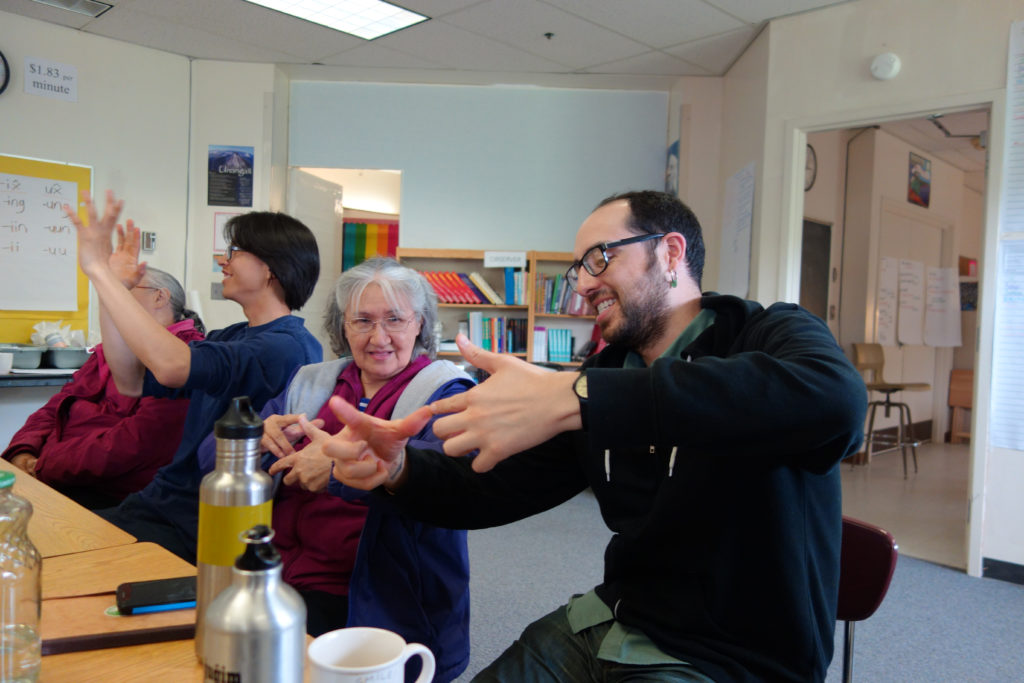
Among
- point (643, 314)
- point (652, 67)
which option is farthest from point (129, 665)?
point (652, 67)

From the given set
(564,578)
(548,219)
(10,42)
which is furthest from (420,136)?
(564,578)

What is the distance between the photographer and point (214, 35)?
4.67 m

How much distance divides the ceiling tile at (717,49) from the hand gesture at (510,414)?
411cm

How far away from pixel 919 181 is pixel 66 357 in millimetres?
7671

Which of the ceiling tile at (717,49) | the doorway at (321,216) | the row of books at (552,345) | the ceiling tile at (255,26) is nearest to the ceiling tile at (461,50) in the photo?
the ceiling tile at (255,26)

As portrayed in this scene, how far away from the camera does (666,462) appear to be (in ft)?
3.94

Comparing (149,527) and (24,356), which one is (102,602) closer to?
(149,527)

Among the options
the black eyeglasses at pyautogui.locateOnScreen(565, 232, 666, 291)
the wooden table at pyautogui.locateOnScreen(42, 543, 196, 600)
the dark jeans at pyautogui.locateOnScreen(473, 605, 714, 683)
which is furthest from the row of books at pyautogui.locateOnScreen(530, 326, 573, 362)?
the wooden table at pyautogui.locateOnScreen(42, 543, 196, 600)

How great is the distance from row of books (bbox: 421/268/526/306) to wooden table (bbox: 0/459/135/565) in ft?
12.4

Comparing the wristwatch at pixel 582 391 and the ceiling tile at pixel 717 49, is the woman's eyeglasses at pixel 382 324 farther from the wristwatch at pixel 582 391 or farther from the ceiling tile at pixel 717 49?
the ceiling tile at pixel 717 49

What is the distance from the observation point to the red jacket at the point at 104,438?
2.17 m

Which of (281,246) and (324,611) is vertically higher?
(281,246)

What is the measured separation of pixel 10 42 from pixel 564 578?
15.1 feet

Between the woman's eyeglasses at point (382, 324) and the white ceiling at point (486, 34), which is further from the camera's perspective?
the white ceiling at point (486, 34)
